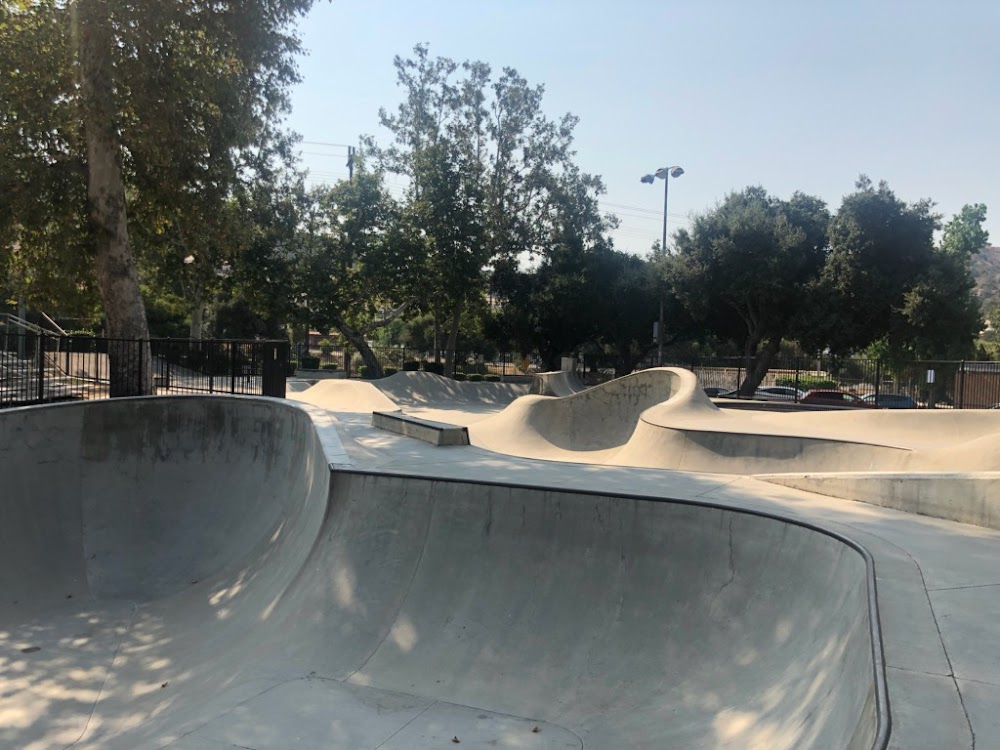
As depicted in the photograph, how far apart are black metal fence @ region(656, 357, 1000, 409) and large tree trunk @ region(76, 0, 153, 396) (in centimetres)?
2057

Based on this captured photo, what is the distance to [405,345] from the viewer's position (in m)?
61.8

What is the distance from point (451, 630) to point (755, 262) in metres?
29.2

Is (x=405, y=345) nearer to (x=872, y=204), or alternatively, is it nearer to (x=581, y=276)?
(x=581, y=276)

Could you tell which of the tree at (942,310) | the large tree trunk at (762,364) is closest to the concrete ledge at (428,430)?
the large tree trunk at (762,364)

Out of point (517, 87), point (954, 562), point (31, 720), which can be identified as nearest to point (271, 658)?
point (31, 720)

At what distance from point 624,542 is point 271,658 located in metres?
3.20

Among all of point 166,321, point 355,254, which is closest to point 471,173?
point 355,254

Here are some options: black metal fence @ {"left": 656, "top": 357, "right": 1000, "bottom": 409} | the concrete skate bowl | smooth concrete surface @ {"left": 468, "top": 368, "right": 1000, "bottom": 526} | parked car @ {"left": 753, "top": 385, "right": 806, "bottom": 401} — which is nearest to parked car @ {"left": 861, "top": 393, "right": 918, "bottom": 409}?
black metal fence @ {"left": 656, "top": 357, "right": 1000, "bottom": 409}

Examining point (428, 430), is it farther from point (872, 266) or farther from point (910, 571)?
point (872, 266)

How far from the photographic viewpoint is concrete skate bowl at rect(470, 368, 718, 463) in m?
14.6

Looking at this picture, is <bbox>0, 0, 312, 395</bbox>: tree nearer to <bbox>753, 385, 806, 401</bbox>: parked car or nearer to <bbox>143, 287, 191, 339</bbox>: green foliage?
<bbox>753, 385, 806, 401</bbox>: parked car

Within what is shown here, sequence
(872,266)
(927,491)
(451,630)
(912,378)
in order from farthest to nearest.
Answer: (872,266) < (912,378) < (927,491) < (451,630)

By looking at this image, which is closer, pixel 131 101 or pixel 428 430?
pixel 428 430

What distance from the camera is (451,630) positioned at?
5.69m
